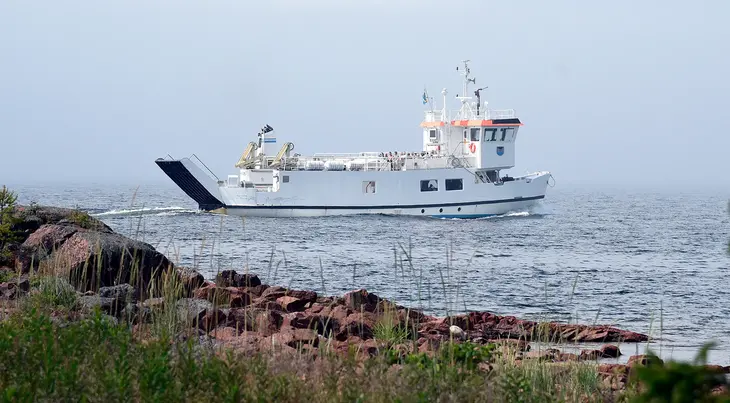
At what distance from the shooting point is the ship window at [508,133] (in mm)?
37031

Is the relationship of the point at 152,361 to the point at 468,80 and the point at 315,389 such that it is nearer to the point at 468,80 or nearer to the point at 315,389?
the point at 315,389

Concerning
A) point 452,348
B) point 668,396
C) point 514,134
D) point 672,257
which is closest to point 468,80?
point 514,134

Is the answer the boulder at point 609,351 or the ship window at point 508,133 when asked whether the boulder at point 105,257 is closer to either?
the boulder at point 609,351

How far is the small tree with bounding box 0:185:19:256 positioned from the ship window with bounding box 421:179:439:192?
2566 cm

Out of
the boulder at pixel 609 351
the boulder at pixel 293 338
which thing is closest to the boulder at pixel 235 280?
the boulder at pixel 293 338

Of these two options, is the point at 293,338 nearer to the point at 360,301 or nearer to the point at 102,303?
the point at 102,303

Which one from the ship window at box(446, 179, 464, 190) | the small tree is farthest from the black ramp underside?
the small tree

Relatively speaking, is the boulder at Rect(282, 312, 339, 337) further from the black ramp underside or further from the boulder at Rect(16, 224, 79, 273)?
the black ramp underside

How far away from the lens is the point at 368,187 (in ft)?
116

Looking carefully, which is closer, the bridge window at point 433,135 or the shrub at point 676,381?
the shrub at point 676,381

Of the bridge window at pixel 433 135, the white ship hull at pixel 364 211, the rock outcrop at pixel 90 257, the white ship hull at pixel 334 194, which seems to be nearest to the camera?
the rock outcrop at pixel 90 257

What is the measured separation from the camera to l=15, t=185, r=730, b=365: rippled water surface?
11444 mm

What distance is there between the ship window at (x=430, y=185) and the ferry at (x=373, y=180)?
0.04 m

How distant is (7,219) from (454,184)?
88.0 ft
